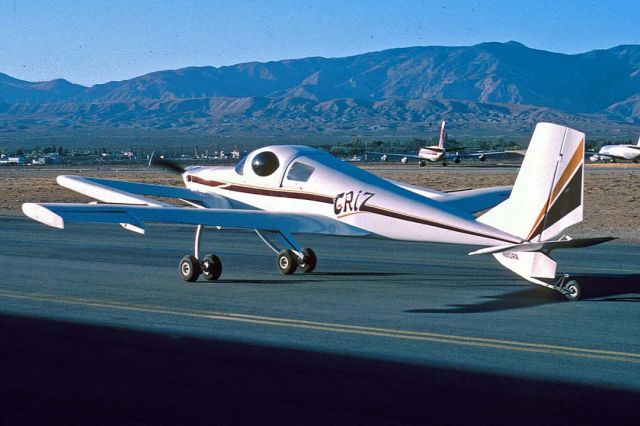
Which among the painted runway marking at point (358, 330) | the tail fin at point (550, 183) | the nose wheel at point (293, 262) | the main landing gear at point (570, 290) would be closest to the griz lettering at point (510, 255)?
the tail fin at point (550, 183)

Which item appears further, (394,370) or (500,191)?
(500,191)

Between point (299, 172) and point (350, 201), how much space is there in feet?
5.43

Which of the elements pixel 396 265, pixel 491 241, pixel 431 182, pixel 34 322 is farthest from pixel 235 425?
pixel 431 182

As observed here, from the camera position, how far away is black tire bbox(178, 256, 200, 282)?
18.4 meters

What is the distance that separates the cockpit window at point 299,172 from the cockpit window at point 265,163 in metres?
0.44

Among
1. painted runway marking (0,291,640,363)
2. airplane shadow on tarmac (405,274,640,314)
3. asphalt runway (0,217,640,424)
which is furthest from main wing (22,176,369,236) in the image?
airplane shadow on tarmac (405,274,640,314)

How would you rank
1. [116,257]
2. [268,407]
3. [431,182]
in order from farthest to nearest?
[431,182], [116,257], [268,407]

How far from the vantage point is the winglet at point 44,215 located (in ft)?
51.9

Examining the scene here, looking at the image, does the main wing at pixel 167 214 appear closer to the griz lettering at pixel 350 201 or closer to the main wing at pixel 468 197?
the griz lettering at pixel 350 201

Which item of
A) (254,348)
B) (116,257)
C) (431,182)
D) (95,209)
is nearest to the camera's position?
(254,348)

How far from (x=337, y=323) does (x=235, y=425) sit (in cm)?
514

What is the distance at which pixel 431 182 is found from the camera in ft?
217

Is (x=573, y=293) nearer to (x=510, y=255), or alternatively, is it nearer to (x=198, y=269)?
(x=510, y=255)

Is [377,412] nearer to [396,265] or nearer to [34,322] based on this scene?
[34,322]
